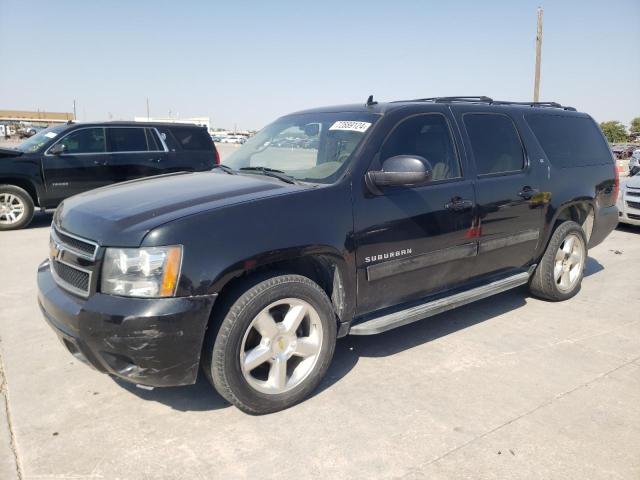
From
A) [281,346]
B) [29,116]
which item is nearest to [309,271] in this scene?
[281,346]

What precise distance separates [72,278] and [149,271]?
2.00ft

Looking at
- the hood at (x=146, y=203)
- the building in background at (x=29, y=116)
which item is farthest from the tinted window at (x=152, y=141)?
the building in background at (x=29, y=116)

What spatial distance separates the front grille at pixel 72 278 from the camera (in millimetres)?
2686

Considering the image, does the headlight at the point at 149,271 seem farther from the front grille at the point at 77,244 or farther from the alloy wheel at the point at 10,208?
the alloy wheel at the point at 10,208

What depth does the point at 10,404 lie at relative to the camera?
10.0 feet

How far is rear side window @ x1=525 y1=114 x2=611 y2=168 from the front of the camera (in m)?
4.75

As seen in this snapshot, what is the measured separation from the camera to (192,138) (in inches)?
383

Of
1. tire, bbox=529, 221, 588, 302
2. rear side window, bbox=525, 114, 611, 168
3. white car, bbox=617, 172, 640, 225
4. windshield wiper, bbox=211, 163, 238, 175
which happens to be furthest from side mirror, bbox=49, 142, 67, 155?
white car, bbox=617, 172, 640, 225

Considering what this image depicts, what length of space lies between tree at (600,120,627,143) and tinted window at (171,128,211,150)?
181 feet

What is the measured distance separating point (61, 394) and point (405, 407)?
2.14 m

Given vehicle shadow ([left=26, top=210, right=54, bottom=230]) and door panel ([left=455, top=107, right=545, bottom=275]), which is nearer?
door panel ([left=455, top=107, right=545, bottom=275])

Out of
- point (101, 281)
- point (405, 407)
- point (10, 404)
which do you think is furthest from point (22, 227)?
point (405, 407)

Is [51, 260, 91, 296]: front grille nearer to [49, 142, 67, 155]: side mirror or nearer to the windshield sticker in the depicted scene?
the windshield sticker

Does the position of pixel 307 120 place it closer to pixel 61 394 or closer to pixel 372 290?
pixel 372 290
